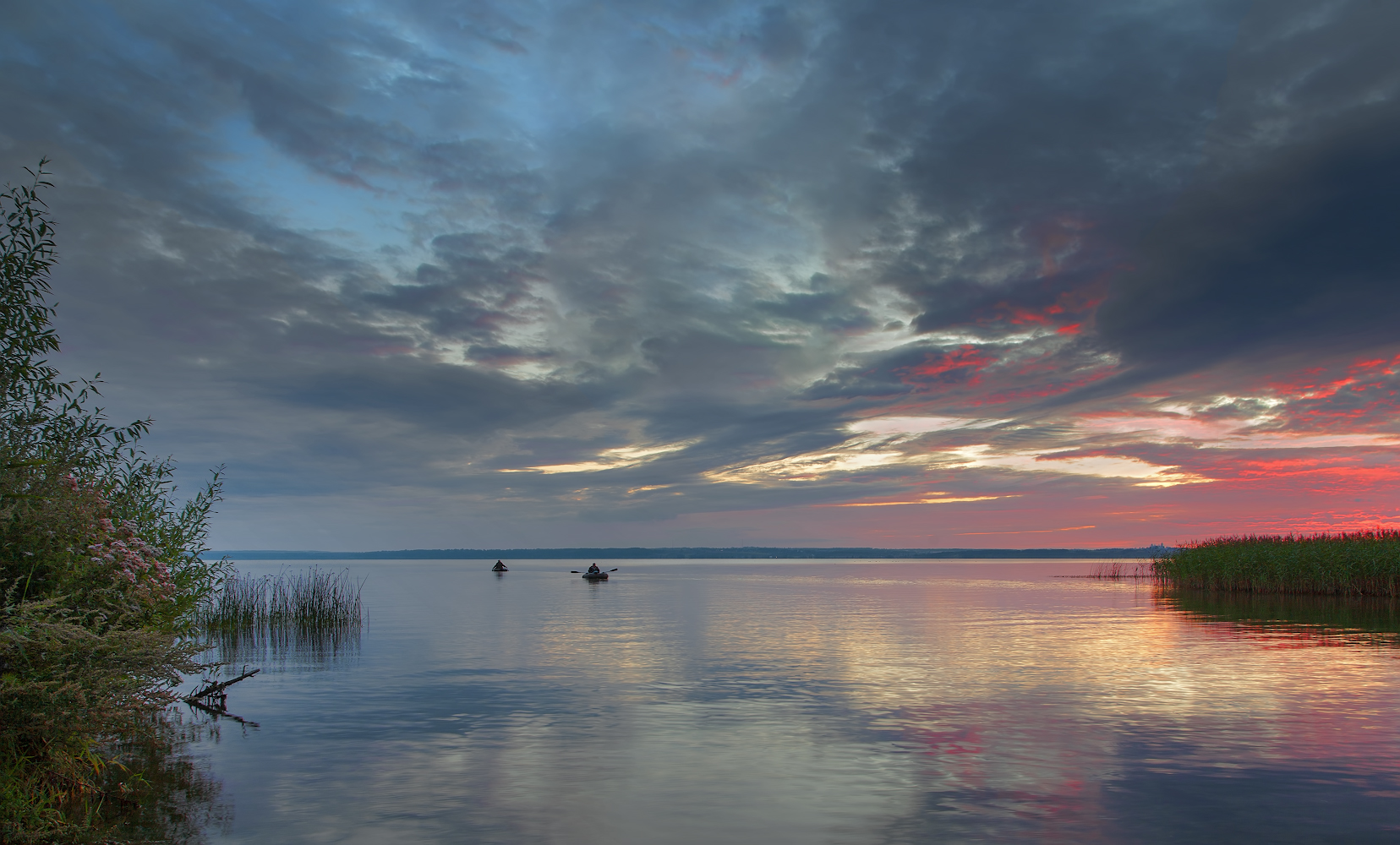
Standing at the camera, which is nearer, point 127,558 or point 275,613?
point 127,558

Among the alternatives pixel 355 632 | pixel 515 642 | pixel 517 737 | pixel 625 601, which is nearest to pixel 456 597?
pixel 625 601

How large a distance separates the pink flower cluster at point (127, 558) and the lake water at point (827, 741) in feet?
11.3

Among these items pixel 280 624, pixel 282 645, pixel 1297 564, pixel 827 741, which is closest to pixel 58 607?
pixel 827 741

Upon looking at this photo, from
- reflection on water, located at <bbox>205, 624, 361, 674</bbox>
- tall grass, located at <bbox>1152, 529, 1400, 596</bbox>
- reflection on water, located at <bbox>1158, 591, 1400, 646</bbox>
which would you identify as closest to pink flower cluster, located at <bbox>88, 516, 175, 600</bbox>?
reflection on water, located at <bbox>205, 624, 361, 674</bbox>

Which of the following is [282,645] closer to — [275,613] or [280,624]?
[280,624]

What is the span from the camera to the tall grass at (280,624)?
32.2 meters

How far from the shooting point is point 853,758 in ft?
49.1

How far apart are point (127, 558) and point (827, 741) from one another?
39.6 feet

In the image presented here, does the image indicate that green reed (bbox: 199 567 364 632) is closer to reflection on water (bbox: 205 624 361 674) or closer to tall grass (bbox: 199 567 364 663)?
tall grass (bbox: 199 567 364 663)

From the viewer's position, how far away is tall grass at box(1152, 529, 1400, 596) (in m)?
47.4

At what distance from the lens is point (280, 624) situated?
39.0 meters

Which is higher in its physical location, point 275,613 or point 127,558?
point 127,558

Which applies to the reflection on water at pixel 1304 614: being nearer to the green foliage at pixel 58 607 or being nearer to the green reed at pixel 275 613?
the green foliage at pixel 58 607

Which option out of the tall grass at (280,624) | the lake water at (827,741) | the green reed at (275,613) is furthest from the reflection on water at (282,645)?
the lake water at (827,741)
